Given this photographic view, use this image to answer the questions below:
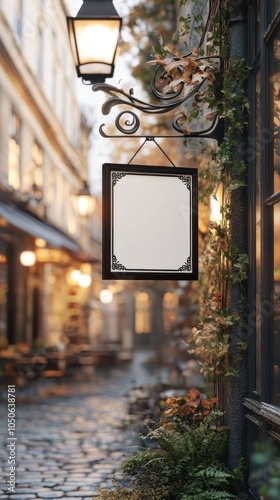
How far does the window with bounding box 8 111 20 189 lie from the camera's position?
2242 cm

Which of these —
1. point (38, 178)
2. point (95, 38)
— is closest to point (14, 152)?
point (38, 178)

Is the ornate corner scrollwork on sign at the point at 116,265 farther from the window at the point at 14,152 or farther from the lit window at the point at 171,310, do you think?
the window at the point at 14,152

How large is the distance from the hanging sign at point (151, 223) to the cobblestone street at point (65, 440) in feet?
8.74

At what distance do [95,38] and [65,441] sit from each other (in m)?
6.40

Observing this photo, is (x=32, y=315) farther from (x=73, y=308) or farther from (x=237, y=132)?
(x=237, y=132)

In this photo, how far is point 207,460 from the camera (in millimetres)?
6141

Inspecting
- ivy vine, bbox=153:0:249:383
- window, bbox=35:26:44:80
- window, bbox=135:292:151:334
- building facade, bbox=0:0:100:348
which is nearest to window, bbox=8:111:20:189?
building facade, bbox=0:0:100:348

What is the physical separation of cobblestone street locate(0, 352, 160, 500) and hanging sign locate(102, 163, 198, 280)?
8.74 feet

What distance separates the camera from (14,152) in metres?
23.0

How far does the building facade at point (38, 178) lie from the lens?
21.2 metres

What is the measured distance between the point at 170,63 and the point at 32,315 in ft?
66.2

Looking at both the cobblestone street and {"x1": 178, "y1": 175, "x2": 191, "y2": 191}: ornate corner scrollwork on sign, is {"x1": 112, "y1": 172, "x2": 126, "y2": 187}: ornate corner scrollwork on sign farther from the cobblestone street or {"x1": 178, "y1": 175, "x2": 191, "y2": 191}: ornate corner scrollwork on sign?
the cobblestone street

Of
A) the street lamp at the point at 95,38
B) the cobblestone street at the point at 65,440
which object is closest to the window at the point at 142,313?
the cobblestone street at the point at 65,440

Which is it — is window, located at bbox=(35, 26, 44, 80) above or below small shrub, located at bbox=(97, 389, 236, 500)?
above
